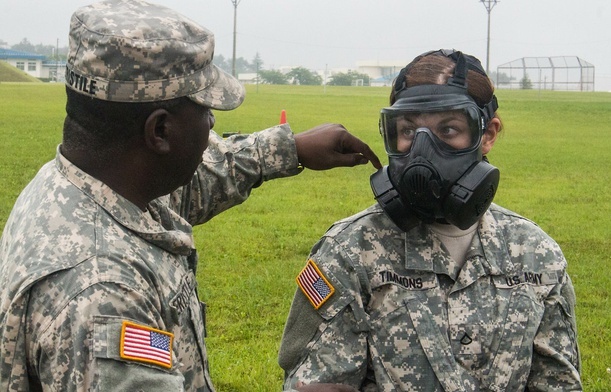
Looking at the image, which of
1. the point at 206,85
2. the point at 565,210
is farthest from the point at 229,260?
the point at 206,85

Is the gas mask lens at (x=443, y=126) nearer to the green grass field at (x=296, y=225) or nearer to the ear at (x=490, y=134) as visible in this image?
the ear at (x=490, y=134)

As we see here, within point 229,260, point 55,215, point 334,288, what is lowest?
point 229,260

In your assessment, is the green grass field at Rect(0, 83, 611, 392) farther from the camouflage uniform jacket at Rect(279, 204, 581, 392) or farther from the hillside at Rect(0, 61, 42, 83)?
the hillside at Rect(0, 61, 42, 83)

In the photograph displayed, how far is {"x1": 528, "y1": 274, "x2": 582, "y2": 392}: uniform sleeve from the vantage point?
2.75 m

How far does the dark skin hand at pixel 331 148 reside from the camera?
10.6 feet

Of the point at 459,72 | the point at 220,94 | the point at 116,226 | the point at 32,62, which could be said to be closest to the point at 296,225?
the point at 459,72

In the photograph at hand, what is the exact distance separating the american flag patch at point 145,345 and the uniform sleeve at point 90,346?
13 mm

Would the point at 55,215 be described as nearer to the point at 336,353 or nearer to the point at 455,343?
the point at 336,353

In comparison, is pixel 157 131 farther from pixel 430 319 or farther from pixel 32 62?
pixel 32 62

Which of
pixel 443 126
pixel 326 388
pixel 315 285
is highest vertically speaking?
pixel 443 126

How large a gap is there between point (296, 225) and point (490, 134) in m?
6.96

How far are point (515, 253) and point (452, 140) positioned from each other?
41 centimetres

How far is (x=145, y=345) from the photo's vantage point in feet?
6.54

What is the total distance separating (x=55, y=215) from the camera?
212 cm
